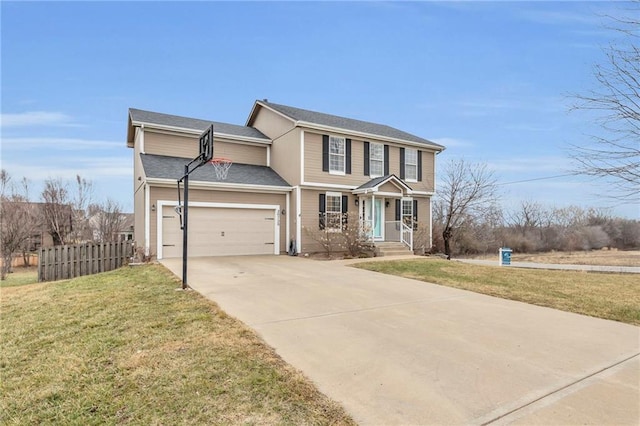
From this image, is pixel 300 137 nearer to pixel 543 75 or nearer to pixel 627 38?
pixel 543 75

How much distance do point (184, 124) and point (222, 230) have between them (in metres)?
5.79

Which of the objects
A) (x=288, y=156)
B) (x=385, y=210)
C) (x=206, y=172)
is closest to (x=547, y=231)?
(x=385, y=210)

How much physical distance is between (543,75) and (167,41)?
15.3 m

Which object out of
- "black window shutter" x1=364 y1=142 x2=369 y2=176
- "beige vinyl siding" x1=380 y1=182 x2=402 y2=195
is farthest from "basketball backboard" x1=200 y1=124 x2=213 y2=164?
"black window shutter" x1=364 y1=142 x2=369 y2=176

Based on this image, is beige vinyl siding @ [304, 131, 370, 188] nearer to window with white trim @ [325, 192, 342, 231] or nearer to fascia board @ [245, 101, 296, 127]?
window with white trim @ [325, 192, 342, 231]

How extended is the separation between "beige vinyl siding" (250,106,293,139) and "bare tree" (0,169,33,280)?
1663 centimetres

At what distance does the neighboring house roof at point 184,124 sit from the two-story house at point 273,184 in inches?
2.2

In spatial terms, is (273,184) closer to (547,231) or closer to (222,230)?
(222,230)

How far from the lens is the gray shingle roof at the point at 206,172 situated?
42.5 ft

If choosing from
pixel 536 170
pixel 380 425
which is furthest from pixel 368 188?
pixel 536 170

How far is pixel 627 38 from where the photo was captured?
5305 millimetres

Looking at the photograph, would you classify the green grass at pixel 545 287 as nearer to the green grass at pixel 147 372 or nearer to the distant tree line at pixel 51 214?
the green grass at pixel 147 372

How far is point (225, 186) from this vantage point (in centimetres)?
1355

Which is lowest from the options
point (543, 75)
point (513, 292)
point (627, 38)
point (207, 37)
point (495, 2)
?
point (513, 292)
